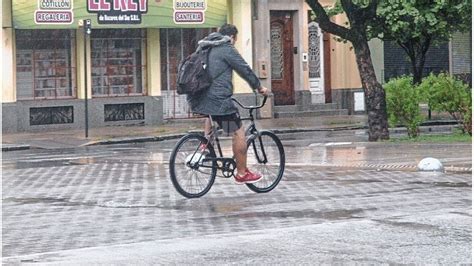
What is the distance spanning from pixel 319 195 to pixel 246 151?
87 cm

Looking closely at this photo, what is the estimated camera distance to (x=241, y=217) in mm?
9758

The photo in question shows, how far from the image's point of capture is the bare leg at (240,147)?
36.9 feet

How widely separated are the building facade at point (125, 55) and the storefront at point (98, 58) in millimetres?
25

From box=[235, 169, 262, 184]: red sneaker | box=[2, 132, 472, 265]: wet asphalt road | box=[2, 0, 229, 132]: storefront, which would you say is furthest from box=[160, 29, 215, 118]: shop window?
box=[235, 169, 262, 184]: red sneaker

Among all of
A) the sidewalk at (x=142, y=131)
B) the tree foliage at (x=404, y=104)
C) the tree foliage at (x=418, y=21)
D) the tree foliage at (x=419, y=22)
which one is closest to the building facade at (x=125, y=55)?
the sidewalk at (x=142, y=131)

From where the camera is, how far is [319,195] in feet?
36.9

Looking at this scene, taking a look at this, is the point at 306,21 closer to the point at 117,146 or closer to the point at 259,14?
the point at 259,14

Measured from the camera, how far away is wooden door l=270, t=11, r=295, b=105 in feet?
106

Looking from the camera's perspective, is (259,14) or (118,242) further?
(259,14)

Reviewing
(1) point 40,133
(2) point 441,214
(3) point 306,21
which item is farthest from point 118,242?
(3) point 306,21

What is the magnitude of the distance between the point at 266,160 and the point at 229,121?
912 mm

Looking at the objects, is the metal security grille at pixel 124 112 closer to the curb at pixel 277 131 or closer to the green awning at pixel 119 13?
the green awning at pixel 119 13

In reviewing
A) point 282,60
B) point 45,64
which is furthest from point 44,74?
point 282,60

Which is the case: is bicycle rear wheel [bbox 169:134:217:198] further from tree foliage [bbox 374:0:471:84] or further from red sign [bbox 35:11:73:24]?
red sign [bbox 35:11:73:24]
